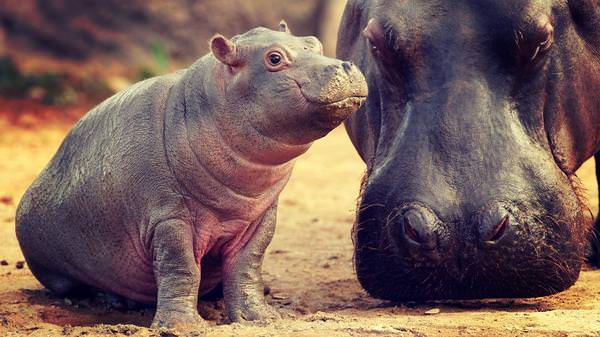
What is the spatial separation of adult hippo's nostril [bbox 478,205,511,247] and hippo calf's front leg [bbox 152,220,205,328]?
3.84ft

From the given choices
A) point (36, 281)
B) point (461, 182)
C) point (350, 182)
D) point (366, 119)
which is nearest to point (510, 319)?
point (461, 182)

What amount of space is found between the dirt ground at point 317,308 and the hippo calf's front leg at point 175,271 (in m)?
0.17

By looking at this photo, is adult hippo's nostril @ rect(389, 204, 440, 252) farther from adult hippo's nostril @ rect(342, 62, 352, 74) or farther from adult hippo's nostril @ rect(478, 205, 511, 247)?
adult hippo's nostril @ rect(342, 62, 352, 74)

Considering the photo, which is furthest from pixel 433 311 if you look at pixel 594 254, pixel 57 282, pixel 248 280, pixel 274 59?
pixel 57 282

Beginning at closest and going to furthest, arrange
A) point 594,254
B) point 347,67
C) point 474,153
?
point 347,67
point 474,153
point 594,254

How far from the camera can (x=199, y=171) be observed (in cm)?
435

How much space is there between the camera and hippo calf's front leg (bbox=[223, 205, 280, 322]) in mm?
4512

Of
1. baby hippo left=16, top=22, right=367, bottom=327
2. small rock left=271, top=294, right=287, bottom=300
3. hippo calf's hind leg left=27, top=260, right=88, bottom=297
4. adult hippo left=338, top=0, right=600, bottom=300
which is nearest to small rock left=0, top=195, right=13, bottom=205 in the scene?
hippo calf's hind leg left=27, top=260, right=88, bottom=297

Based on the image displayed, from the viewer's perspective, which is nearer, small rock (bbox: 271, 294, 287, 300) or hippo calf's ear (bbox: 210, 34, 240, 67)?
hippo calf's ear (bbox: 210, 34, 240, 67)

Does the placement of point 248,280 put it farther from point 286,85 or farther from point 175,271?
point 286,85

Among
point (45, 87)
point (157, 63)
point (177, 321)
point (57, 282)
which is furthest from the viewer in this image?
point (157, 63)

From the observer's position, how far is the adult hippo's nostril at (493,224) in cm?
425

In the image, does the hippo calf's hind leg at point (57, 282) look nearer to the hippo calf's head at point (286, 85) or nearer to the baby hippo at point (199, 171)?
the baby hippo at point (199, 171)

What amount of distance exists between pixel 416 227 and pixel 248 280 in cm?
77
